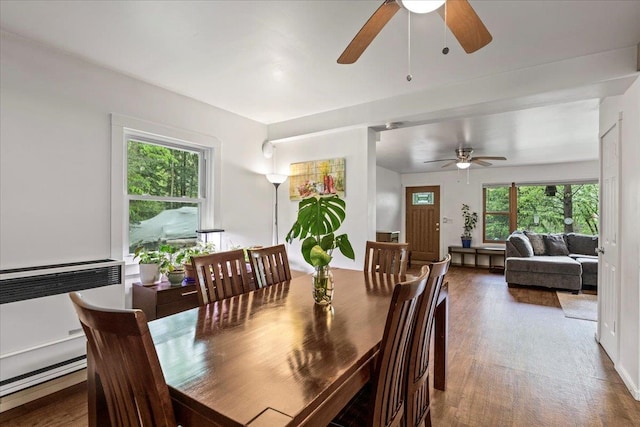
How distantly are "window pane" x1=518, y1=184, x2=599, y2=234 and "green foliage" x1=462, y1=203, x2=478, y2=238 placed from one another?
36.3 inches

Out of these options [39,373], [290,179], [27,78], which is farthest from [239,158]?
[39,373]

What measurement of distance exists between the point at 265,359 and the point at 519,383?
220 centimetres

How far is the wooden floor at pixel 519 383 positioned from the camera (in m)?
1.89

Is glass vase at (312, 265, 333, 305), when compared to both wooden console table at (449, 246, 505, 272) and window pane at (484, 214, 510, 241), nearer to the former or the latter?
wooden console table at (449, 246, 505, 272)

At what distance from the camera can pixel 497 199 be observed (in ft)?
24.1

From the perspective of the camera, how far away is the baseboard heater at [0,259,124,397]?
1.98m

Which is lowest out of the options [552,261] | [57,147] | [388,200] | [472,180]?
[552,261]

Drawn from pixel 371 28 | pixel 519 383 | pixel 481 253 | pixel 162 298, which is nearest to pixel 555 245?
pixel 481 253

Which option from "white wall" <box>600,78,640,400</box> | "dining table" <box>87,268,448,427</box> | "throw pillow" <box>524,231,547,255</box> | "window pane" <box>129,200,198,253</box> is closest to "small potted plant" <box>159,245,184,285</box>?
"window pane" <box>129,200,198,253</box>

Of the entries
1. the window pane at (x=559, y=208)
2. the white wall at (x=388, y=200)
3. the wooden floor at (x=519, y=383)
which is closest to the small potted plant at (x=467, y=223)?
the window pane at (x=559, y=208)

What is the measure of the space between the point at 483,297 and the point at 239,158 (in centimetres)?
405

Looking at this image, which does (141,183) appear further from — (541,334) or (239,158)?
(541,334)

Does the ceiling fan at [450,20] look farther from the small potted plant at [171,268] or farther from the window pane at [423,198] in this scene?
the window pane at [423,198]

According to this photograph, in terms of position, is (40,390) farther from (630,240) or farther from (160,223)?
(630,240)
